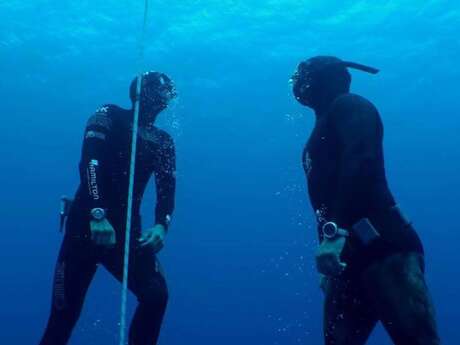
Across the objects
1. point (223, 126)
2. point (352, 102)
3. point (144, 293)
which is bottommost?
point (144, 293)

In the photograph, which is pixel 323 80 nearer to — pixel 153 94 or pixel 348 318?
pixel 348 318

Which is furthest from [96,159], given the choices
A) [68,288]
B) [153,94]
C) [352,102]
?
[352,102]

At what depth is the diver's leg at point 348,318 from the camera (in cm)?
342

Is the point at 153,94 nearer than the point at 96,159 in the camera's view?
No

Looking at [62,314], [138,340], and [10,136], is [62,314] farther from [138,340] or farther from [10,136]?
[10,136]

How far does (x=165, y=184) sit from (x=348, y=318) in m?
2.54

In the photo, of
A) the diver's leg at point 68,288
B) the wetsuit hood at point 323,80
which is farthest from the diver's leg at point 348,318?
the diver's leg at point 68,288

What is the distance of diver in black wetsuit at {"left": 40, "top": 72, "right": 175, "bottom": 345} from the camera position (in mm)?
4555

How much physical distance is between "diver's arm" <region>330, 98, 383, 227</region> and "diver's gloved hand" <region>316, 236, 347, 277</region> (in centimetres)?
14

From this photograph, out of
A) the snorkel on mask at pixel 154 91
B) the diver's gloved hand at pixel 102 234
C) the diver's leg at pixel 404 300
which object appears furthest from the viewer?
the snorkel on mask at pixel 154 91

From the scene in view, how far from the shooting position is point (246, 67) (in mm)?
28078

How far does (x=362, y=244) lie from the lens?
321cm

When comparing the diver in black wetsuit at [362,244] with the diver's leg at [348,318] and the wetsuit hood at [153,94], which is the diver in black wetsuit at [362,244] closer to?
the diver's leg at [348,318]

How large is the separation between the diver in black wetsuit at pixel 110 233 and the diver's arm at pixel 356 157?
203 centimetres
